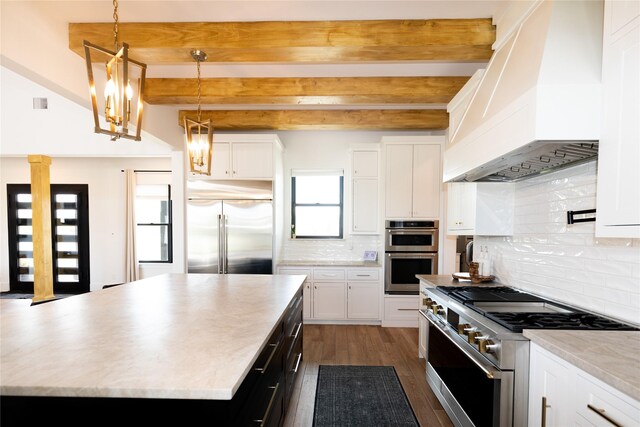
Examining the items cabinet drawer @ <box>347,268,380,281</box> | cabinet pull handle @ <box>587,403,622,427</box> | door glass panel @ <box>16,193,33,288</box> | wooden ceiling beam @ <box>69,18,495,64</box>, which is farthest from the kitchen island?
door glass panel @ <box>16,193,33,288</box>

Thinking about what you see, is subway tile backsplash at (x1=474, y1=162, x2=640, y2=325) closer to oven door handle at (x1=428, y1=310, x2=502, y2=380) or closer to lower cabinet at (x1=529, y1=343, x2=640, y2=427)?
lower cabinet at (x1=529, y1=343, x2=640, y2=427)

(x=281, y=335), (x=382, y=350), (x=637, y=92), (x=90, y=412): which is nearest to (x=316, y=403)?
(x=281, y=335)

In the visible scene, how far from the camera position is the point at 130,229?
6141 mm

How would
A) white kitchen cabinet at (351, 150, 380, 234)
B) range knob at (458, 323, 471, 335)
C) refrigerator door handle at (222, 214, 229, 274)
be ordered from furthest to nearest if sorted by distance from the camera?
white kitchen cabinet at (351, 150, 380, 234) < refrigerator door handle at (222, 214, 229, 274) < range knob at (458, 323, 471, 335)

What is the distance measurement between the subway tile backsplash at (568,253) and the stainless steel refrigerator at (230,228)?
2.81 m

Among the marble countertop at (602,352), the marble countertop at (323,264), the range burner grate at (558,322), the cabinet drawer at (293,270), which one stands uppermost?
the marble countertop at (602,352)

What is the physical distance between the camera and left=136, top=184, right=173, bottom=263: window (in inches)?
249

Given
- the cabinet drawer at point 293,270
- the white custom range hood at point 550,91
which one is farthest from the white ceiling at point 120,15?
the cabinet drawer at point 293,270

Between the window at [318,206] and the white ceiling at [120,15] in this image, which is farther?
the window at [318,206]

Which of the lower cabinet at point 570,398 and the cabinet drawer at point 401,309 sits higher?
the lower cabinet at point 570,398

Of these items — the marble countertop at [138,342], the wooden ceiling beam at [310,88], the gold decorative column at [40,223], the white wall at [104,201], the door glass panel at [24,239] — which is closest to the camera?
the marble countertop at [138,342]

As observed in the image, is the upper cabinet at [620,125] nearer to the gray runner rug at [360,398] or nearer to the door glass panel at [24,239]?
the gray runner rug at [360,398]

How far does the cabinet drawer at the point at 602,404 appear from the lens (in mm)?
987

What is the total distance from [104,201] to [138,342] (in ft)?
20.7
